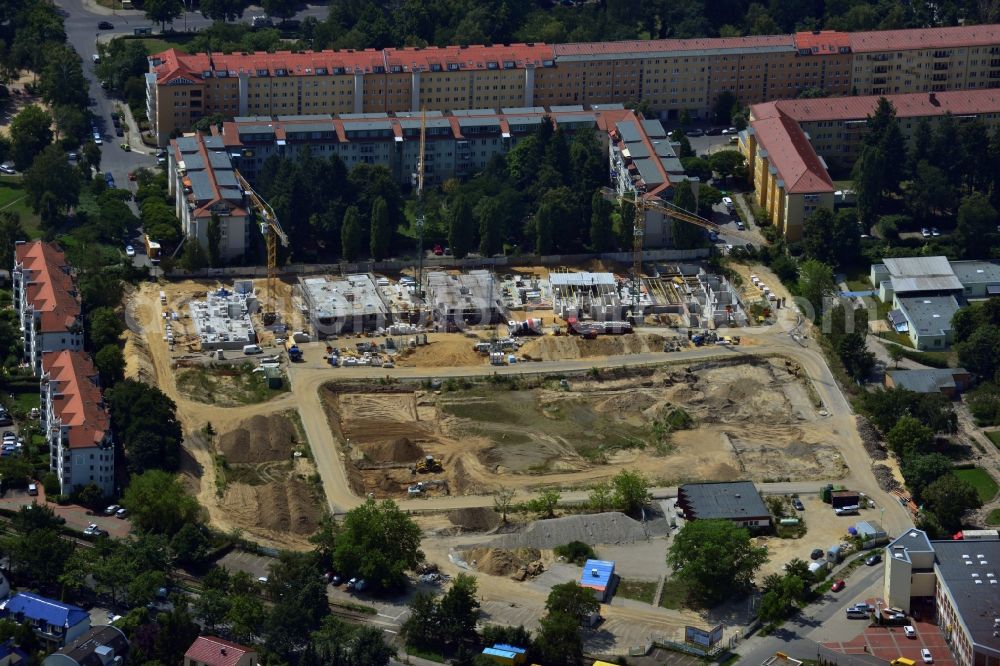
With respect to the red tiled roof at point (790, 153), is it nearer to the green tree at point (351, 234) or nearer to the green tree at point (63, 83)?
the green tree at point (351, 234)

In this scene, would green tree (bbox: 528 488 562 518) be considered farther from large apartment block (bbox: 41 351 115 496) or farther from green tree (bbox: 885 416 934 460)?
large apartment block (bbox: 41 351 115 496)

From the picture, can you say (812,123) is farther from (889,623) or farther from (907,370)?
(889,623)

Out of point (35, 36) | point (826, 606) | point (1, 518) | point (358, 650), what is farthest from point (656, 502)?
point (35, 36)

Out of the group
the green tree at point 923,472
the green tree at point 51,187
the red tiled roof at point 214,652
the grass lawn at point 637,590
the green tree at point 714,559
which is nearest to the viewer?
the red tiled roof at point 214,652

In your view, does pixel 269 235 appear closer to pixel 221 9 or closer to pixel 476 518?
pixel 476 518

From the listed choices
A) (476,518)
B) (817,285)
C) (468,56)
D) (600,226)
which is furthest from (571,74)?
(476,518)

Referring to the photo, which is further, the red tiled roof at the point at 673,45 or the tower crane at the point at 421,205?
the red tiled roof at the point at 673,45

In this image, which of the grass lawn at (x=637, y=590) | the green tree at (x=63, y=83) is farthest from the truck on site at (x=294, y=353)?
the green tree at (x=63, y=83)
